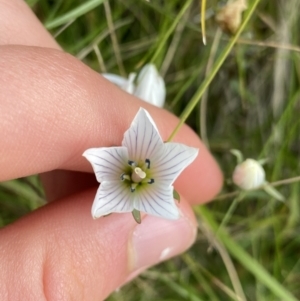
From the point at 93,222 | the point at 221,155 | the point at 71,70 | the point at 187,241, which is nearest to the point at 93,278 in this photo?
the point at 93,222

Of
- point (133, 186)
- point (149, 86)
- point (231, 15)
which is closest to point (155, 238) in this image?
point (133, 186)

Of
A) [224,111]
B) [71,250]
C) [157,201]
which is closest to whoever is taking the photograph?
[157,201]

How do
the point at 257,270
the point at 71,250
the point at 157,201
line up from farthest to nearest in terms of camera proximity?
the point at 257,270, the point at 71,250, the point at 157,201

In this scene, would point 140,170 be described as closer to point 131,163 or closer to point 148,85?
point 131,163

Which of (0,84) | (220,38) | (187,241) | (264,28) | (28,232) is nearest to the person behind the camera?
(0,84)

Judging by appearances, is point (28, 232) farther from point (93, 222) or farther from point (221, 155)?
point (221, 155)

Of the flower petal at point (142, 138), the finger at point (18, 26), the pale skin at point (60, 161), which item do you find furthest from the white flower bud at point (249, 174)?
the finger at point (18, 26)
